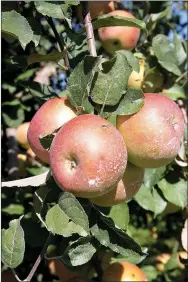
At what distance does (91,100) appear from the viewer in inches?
40.3

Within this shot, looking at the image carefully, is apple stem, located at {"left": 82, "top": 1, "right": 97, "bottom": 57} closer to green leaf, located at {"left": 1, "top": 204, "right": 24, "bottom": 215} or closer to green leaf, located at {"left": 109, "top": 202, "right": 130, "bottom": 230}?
green leaf, located at {"left": 109, "top": 202, "right": 130, "bottom": 230}

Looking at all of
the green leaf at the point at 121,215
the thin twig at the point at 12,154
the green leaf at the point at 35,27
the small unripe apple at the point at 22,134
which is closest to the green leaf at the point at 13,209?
the thin twig at the point at 12,154

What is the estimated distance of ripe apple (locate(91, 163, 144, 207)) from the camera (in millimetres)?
1015

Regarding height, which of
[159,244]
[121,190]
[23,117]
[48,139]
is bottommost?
[159,244]

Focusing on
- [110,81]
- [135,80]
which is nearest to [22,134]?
[135,80]

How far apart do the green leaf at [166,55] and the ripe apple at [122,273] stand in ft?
2.01

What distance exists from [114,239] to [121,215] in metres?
0.21

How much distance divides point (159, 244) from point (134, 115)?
5.29ft

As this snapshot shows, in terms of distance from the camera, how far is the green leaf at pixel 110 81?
0.99m

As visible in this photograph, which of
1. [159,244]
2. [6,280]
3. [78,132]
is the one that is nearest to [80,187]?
[78,132]

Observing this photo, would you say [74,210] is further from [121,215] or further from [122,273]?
[122,273]

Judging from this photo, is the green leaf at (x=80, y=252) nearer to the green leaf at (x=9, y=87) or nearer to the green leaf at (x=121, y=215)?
the green leaf at (x=121, y=215)

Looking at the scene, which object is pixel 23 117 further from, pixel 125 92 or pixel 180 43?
pixel 125 92

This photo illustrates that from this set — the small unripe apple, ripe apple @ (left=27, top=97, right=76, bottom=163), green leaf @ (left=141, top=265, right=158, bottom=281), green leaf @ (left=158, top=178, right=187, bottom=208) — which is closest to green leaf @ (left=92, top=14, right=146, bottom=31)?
ripe apple @ (left=27, top=97, right=76, bottom=163)
